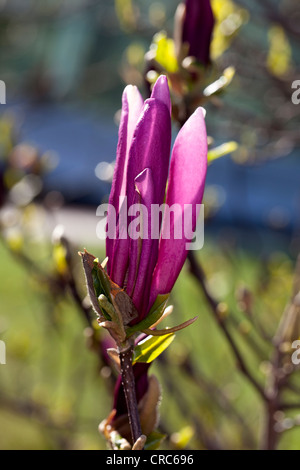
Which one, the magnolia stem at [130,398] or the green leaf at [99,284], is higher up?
the green leaf at [99,284]

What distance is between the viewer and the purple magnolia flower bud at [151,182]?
551mm

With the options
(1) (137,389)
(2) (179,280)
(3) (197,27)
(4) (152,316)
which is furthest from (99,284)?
(2) (179,280)

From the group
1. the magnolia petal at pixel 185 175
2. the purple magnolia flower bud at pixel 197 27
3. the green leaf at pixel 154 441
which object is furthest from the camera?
the purple magnolia flower bud at pixel 197 27

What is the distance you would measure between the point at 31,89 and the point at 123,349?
252 centimetres

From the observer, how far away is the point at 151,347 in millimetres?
609

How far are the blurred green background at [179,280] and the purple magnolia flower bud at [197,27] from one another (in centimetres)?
10

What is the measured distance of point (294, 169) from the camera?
870 cm

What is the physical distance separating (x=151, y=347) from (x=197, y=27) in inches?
18.9

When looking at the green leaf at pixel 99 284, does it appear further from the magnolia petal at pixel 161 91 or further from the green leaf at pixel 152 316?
the magnolia petal at pixel 161 91

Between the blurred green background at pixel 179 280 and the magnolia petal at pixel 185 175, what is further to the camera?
the blurred green background at pixel 179 280

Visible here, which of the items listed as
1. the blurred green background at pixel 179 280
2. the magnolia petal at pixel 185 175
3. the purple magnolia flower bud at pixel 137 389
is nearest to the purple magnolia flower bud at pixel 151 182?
the magnolia petal at pixel 185 175

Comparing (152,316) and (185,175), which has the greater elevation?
(185,175)
